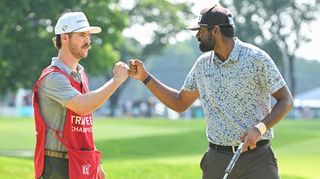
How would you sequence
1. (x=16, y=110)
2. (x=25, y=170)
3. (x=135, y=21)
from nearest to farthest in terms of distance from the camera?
(x=25, y=170) < (x=135, y=21) < (x=16, y=110)

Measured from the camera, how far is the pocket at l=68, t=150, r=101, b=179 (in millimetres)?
5555

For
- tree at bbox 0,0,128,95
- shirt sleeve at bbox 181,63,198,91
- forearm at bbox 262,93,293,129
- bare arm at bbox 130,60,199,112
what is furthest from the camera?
tree at bbox 0,0,128,95

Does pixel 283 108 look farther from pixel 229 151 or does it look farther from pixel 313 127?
pixel 313 127

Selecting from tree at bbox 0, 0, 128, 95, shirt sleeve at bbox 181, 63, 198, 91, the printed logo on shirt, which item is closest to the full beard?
shirt sleeve at bbox 181, 63, 198, 91

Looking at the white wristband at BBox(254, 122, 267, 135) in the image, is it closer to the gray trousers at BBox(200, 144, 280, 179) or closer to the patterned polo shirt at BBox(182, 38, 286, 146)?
the patterned polo shirt at BBox(182, 38, 286, 146)

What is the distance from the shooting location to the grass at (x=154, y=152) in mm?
13859

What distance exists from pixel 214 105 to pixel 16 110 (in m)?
65.8

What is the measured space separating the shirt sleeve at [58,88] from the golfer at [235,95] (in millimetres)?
1101

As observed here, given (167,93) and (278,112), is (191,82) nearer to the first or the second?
(167,93)

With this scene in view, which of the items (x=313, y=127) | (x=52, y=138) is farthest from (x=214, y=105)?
(x=313, y=127)

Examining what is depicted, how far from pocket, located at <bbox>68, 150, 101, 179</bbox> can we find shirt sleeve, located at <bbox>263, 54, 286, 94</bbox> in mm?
1383

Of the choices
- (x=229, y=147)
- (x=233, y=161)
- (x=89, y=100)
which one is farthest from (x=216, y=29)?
(x=89, y=100)

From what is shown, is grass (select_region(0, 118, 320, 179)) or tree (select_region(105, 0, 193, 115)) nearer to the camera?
grass (select_region(0, 118, 320, 179))

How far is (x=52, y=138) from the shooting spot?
5.59 meters
